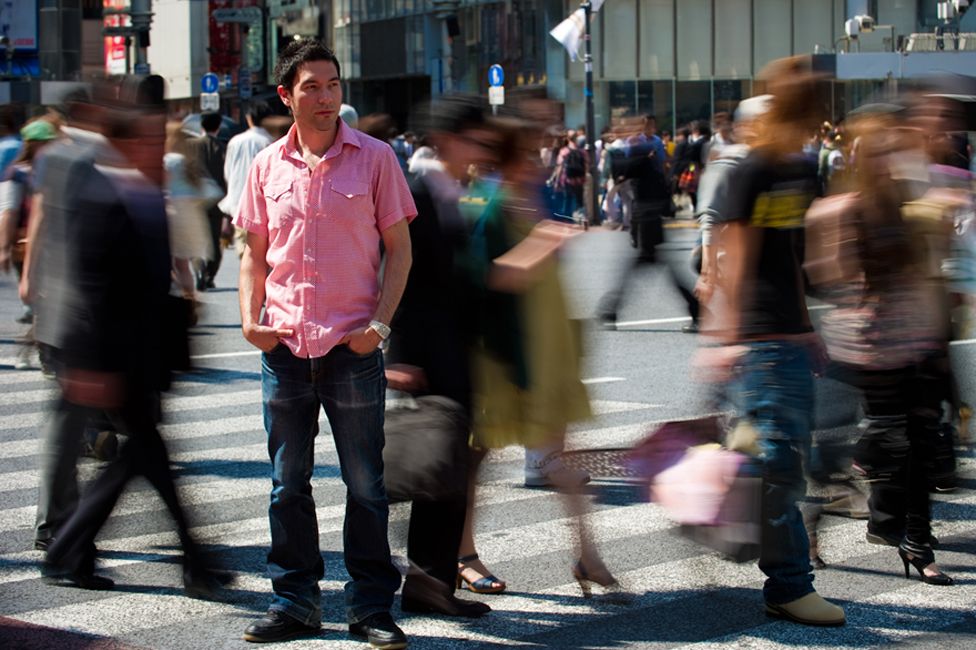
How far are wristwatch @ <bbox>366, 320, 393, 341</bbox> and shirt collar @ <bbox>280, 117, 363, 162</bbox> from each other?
1.81 feet

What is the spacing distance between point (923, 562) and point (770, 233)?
1.53m

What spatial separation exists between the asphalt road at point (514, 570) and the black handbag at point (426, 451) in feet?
1.59

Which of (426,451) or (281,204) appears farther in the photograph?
(426,451)

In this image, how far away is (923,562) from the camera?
6.07 metres

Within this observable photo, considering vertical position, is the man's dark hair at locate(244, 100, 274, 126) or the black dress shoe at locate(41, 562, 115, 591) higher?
the man's dark hair at locate(244, 100, 274, 126)

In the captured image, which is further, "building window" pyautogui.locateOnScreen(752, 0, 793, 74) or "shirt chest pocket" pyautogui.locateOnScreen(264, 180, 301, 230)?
"building window" pyautogui.locateOnScreen(752, 0, 793, 74)

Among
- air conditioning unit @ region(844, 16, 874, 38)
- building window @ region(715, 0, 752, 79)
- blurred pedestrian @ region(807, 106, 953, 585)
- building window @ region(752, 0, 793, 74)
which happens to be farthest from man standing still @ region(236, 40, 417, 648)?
building window @ region(752, 0, 793, 74)

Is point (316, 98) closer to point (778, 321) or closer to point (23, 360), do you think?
point (778, 321)

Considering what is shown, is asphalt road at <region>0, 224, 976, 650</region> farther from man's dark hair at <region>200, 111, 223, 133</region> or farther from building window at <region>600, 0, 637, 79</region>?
building window at <region>600, 0, 637, 79</region>

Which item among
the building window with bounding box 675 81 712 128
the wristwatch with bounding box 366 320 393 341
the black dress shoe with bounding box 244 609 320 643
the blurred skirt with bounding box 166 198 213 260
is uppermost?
the building window with bounding box 675 81 712 128

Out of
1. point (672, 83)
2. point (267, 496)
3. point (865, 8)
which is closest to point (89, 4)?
point (672, 83)

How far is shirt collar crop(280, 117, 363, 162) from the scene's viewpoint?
5176 mm

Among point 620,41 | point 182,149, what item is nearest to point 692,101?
point 620,41

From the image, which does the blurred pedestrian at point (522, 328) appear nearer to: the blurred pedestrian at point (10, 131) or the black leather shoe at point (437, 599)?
the black leather shoe at point (437, 599)
